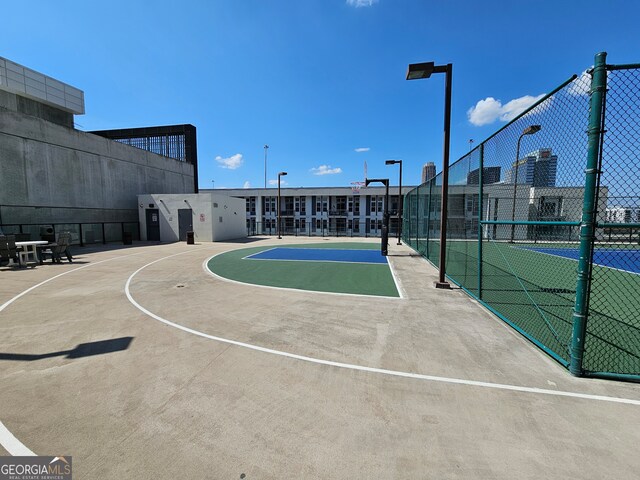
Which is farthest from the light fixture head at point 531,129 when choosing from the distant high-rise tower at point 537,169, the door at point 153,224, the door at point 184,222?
the door at point 153,224

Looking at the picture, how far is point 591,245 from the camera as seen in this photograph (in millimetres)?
3658

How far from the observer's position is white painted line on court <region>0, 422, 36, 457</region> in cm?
260

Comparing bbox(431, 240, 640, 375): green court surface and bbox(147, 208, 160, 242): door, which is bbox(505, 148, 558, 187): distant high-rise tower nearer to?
bbox(431, 240, 640, 375): green court surface

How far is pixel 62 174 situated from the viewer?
66.7 feet

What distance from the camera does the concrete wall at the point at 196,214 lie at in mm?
24797

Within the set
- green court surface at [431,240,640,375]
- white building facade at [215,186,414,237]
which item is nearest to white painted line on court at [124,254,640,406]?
green court surface at [431,240,640,375]

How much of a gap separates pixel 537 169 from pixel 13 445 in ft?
26.8

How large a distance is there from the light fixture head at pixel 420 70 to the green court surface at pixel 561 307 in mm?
6050

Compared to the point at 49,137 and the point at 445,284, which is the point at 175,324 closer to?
the point at 445,284

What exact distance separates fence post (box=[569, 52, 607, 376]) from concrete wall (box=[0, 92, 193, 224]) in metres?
25.7

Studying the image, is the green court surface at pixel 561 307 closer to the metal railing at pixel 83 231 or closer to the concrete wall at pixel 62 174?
the metal railing at pixel 83 231

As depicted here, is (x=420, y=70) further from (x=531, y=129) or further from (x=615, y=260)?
(x=615, y=260)

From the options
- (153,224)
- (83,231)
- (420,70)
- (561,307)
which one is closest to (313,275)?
(561,307)

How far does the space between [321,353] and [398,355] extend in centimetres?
123
